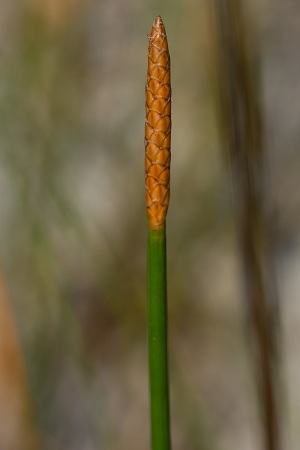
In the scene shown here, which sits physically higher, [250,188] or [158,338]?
[250,188]

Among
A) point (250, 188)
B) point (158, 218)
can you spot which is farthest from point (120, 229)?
point (158, 218)

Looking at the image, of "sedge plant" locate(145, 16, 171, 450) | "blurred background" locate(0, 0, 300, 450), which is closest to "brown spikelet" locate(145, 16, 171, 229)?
"sedge plant" locate(145, 16, 171, 450)

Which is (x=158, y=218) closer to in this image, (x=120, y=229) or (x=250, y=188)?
(x=250, y=188)

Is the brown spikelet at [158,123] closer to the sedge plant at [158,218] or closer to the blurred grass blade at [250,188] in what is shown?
the sedge plant at [158,218]

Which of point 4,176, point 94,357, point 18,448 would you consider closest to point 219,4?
point 4,176

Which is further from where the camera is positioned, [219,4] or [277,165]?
[277,165]

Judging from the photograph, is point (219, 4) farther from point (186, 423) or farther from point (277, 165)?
point (186, 423)
